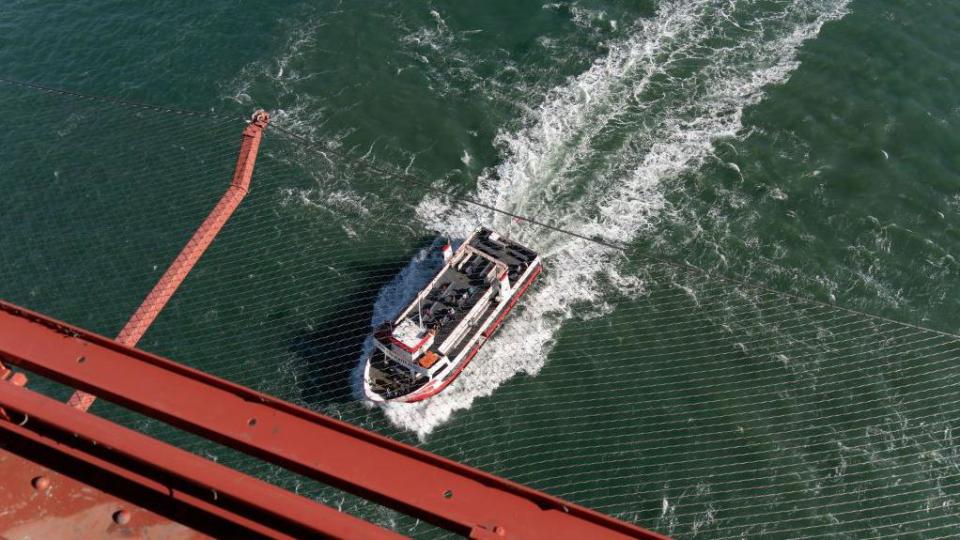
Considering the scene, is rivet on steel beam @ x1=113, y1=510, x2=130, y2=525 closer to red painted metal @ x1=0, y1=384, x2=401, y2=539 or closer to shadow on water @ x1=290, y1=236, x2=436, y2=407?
red painted metal @ x1=0, y1=384, x2=401, y2=539

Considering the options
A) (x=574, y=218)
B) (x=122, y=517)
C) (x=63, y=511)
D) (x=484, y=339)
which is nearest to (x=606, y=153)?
(x=574, y=218)

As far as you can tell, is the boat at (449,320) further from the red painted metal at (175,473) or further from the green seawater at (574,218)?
the red painted metal at (175,473)

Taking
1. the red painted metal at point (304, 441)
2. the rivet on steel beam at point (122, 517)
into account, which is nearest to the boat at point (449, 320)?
the red painted metal at point (304, 441)

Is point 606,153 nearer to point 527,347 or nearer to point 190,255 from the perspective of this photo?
point 527,347

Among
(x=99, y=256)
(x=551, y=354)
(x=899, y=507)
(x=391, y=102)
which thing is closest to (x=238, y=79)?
(x=391, y=102)

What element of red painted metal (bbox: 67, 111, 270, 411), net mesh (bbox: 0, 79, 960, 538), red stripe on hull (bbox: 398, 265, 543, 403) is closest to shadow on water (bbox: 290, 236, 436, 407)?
net mesh (bbox: 0, 79, 960, 538)

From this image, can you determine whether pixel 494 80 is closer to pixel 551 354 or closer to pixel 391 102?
pixel 391 102
